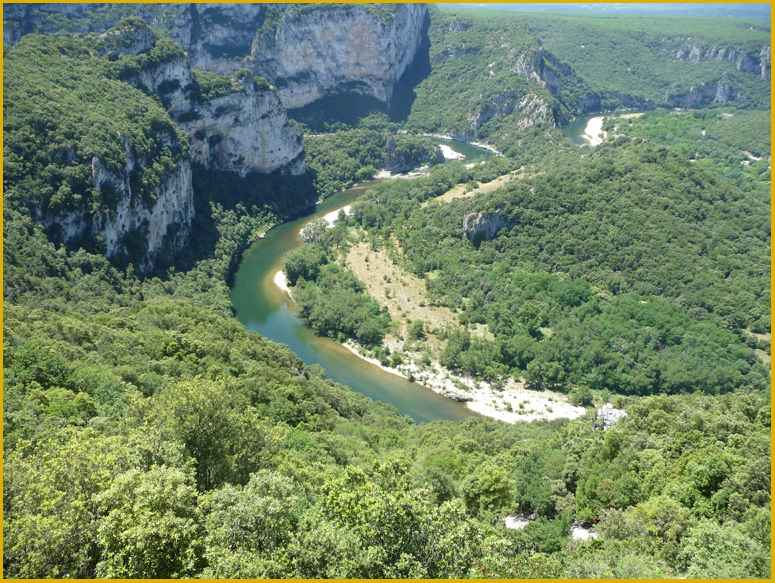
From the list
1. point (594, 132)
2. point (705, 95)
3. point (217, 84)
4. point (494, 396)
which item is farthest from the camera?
point (705, 95)

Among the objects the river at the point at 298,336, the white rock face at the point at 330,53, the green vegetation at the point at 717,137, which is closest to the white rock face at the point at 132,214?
the river at the point at 298,336

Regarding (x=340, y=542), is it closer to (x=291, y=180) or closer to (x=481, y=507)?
(x=481, y=507)

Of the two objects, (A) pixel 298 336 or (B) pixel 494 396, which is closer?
(B) pixel 494 396

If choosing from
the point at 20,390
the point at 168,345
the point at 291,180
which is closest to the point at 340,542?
the point at 20,390

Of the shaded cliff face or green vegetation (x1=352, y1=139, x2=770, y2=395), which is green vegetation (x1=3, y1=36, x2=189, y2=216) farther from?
the shaded cliff face

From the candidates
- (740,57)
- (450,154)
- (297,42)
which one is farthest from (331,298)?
(740,57)

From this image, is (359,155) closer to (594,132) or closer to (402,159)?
(402,159)
